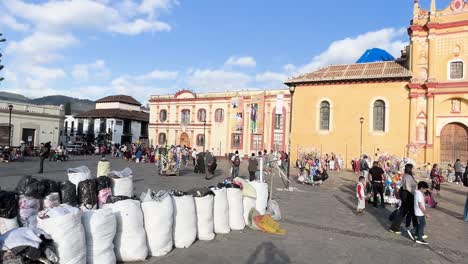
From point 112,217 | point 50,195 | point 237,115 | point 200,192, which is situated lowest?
point 112,217

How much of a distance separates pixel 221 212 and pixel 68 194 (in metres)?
2.98

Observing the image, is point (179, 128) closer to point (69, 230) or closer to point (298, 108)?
point (298, 108)

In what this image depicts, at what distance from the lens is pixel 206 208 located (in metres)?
6.91

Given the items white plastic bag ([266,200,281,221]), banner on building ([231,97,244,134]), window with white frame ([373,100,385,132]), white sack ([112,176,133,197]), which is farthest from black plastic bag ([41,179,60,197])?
banner on building ([231,97,244,134])

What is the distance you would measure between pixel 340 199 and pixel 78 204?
1030 cm

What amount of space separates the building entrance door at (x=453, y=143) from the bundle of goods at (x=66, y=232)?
28482 mm

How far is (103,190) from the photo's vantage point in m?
6.34

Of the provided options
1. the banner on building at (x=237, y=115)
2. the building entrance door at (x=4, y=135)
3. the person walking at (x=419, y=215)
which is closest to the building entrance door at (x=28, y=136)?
the building entrance door at (x=4, y=135)

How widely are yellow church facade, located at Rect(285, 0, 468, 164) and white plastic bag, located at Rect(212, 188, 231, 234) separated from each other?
2388 centimetres

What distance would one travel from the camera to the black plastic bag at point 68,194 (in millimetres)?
5812

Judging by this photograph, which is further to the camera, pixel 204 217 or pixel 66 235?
pixel 204 217

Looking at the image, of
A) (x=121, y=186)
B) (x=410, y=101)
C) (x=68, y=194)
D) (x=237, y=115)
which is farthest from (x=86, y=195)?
(x=237, y=115)

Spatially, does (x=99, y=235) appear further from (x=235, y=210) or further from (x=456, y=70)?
(x=456, y=70)

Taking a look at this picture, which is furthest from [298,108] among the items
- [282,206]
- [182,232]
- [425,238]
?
[182,232]
